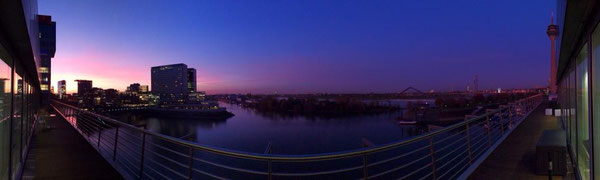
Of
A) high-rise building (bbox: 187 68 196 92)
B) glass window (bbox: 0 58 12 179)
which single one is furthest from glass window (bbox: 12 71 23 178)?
high-rise building (bbox: 187 68 196 92)

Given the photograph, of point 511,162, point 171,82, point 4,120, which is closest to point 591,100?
point 511,162

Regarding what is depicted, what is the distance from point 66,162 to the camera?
12.3ft

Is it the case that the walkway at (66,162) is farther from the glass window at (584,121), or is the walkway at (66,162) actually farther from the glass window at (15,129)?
the glass window at (584,121)

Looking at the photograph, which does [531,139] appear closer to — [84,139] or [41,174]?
[41,174]

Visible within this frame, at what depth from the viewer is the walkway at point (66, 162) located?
319cm

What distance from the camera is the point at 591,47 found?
214cm

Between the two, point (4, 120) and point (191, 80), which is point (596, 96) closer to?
point (4, 120)

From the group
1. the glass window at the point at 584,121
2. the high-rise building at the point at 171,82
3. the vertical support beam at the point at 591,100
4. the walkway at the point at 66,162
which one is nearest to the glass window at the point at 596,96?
the vertical support beam at the point at 591,100

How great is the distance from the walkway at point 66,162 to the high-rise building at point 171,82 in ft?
Answer: 420

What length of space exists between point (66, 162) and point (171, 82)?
140 m

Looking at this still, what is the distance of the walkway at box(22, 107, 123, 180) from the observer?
3193 millimetres

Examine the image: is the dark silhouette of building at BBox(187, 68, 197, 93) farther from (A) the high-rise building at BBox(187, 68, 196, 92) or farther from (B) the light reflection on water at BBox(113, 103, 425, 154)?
(B) the light reflection on water at BBox(113, 103, 425, 154)

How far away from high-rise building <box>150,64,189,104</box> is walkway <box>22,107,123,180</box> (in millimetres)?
128017

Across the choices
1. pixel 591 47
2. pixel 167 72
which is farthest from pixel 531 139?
pixel 167 72
